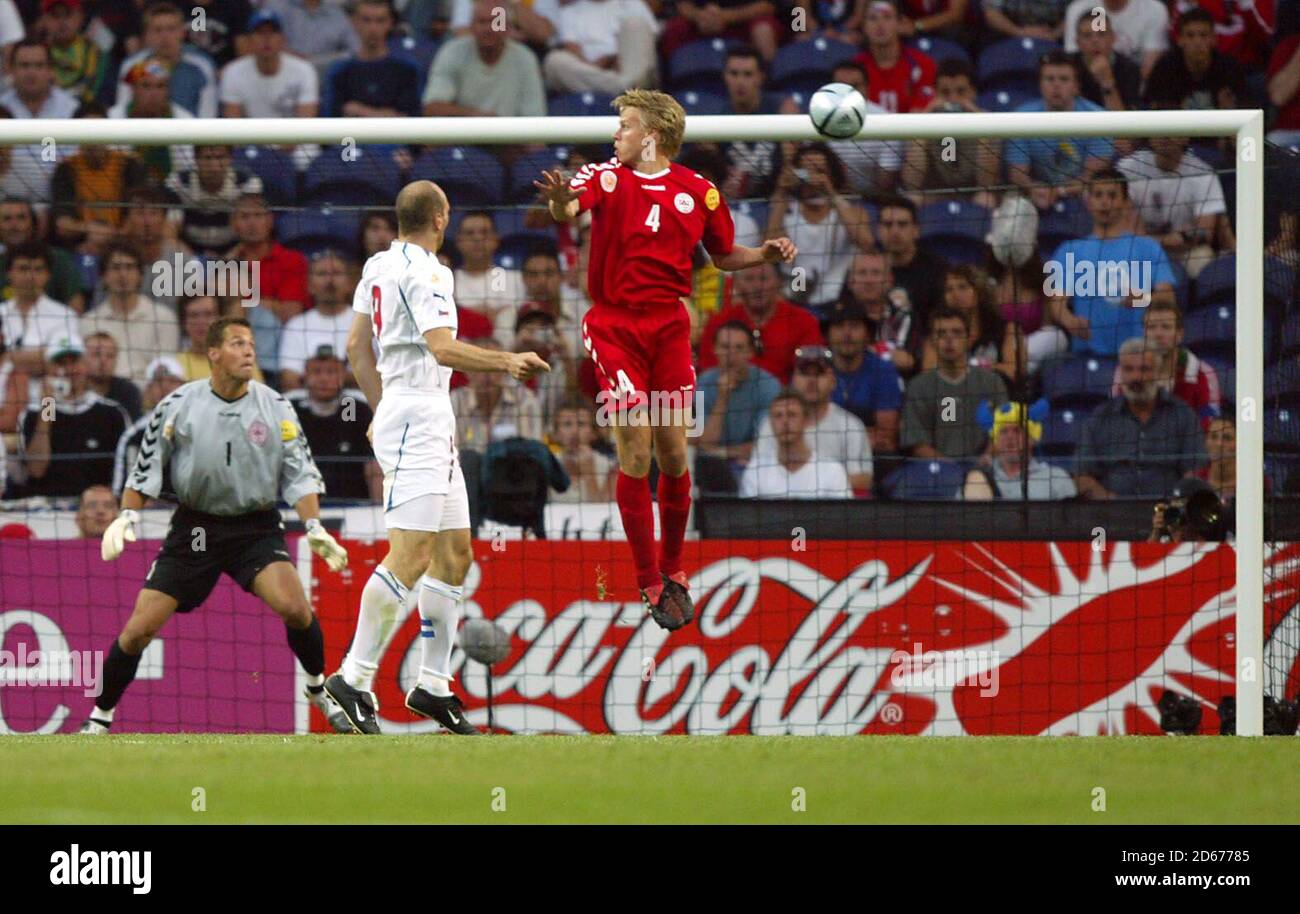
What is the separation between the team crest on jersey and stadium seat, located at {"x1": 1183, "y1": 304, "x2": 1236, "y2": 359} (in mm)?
5574

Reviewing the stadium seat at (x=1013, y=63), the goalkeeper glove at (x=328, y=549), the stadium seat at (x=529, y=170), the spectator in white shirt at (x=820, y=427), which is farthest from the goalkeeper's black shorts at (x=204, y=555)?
the stadium seat at (x=1013, y=63)

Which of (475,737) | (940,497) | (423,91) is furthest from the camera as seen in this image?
(423,91)

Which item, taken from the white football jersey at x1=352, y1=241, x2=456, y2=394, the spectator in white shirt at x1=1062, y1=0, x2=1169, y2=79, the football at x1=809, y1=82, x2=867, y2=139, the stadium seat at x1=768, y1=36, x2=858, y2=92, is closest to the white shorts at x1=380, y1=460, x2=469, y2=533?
the white football jersey at x1=352, y1=241, x2=456, y2=394

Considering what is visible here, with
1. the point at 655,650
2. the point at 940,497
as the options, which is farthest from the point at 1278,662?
the point at 655,650

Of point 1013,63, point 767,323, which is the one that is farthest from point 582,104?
point 1013,63

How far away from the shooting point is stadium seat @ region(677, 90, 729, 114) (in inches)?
492

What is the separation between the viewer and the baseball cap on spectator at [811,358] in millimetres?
9914

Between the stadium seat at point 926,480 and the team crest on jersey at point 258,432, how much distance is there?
355 cm

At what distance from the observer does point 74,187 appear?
1119cm

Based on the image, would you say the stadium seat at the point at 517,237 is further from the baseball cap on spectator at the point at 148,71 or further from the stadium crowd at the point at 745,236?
the baseball cap on spectator at the point at 148,71

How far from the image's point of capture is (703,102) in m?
12.5

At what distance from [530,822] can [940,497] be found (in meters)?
4.55

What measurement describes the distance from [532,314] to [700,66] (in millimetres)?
3522

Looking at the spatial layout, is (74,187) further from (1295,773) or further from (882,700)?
(1295,773)
